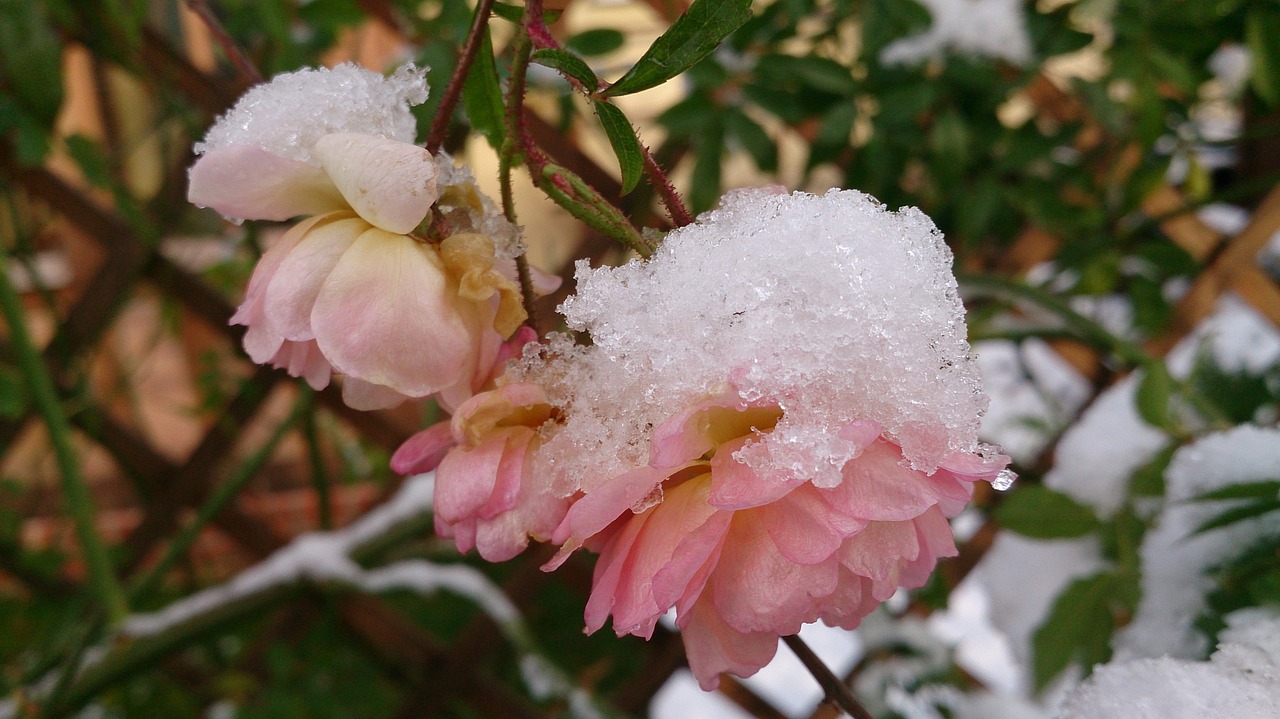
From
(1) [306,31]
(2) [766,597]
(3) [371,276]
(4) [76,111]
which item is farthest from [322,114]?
(4) [76,111]

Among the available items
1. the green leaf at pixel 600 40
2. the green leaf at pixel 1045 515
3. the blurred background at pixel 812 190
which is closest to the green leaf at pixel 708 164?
the blurred background at pixel 812 190

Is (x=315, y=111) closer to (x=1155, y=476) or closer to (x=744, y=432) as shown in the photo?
(x=744, y=432)

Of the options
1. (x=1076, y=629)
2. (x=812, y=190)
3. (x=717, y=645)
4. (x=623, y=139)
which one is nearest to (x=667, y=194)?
(x=623, y=139)

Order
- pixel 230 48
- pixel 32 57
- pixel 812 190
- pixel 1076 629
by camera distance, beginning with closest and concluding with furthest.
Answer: pixel 230 48
pixel 1076 629
pixel 32 57
pixel 812 190

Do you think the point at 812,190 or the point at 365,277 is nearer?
the point at 365,277

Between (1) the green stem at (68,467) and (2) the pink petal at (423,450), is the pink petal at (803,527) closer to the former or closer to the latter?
(2) the pink petal at (423,450)

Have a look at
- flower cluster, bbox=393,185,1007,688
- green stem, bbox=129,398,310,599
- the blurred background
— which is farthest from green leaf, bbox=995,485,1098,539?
green stem, bbox=129,398,310,599
